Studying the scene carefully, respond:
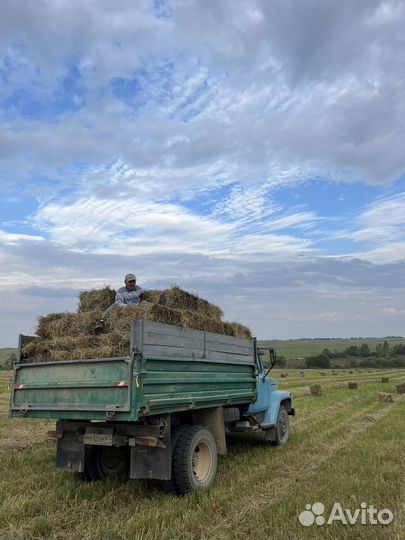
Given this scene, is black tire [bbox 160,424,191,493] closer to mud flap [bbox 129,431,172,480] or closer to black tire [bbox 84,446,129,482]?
mud flap [bbox 129,431,172,480]

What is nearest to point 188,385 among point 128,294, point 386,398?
point 128,294

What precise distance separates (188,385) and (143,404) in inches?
45.9

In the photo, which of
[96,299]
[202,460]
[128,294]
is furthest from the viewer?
[96,299]

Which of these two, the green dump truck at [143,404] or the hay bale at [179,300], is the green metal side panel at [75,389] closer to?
the green dump truck at [143,404]

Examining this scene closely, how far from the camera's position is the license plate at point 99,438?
6.33 metres

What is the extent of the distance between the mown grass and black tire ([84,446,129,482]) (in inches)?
13.1

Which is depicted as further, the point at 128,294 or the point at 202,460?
the point at 128,294

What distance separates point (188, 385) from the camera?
704 centimetres

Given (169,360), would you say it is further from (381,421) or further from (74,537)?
(381,421)

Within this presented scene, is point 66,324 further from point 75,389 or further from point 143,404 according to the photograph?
point 143,404

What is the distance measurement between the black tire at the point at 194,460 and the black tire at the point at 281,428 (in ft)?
10.2

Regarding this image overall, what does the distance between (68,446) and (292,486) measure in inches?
128

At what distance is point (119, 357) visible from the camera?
612cm

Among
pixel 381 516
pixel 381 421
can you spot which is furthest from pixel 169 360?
pixel 381 421
